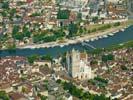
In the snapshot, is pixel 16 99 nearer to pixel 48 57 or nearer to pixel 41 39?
pixel 48 57

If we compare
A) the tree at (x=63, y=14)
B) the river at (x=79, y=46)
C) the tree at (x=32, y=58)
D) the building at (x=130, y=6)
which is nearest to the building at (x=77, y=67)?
the tree at (x=32, y=58)

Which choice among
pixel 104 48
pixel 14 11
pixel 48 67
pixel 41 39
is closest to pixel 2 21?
pixel 14 11

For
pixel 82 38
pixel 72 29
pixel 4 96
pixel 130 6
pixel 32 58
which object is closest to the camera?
pixel 4 96

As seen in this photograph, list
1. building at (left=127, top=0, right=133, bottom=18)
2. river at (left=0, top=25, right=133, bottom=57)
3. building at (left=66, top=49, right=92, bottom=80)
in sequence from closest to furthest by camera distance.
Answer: building at (left=66, top=49, right=92, bottom=80) < river at (left=0, top=25, right=133, bottom=57) < building at (left=127, top=0, right=133, bottom=18)

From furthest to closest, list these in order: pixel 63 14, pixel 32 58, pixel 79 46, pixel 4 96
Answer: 1. pixel 63 14
2. pixel 79 46
3. pixel 32 58
4. pixel 4 96

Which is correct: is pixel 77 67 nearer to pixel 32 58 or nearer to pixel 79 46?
pixel 32 58

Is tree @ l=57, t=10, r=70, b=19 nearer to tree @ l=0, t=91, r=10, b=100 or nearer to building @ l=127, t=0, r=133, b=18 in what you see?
building @ l=127, t=0, r=133, b=18

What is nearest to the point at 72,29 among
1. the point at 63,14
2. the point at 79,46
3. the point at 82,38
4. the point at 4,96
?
the point at 82,38

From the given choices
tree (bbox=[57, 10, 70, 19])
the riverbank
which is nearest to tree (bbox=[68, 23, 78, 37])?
the riverbank
